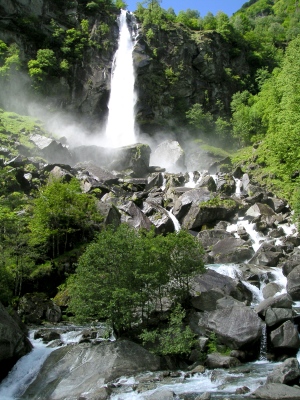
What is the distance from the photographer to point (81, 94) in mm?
55250

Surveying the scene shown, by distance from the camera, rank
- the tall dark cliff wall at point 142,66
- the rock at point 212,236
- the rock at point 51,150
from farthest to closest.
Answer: the tall dark cliff wall at point 142,66 → the rock at point 51,150 → the rock at point 212,236

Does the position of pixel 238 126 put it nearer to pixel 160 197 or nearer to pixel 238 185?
pixel 238 185

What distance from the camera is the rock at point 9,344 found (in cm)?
1567

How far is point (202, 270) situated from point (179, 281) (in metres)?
1.25

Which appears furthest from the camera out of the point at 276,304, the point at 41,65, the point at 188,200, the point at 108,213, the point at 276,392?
the point at 41,65

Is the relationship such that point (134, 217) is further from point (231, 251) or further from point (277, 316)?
point (277, 316)

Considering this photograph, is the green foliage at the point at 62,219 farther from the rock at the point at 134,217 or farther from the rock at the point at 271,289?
the rock at the point at 271,289

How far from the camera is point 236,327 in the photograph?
16359 millimetres

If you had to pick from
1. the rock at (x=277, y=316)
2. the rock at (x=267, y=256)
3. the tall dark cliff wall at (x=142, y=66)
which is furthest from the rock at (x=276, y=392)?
the tall dark cliff wall at (x=142, y=66)

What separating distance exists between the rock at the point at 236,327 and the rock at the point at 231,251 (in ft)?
37.8

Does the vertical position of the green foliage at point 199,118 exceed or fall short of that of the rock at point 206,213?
it exceeds it

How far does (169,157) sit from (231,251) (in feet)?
80.4

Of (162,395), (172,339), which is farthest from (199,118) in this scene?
(162,395)

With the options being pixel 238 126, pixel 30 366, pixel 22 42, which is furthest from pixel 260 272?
pixel 22 42
